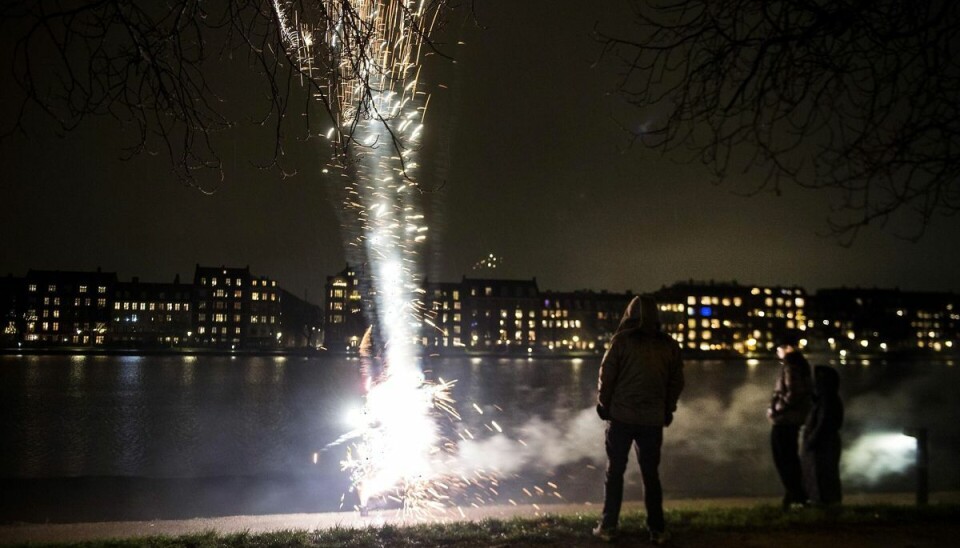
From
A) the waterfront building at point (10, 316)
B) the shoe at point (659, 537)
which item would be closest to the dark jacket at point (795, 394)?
the shoe at point (659, 537)

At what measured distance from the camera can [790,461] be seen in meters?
6.81

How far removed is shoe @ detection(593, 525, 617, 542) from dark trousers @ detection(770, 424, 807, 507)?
2425 mm

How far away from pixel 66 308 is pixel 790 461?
16033 cm

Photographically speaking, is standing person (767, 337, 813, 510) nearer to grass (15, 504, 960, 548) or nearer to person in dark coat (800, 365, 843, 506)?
person in dark coat (800, 365, 843, 506)

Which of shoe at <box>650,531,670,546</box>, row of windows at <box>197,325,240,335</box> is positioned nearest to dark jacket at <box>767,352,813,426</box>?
shoe at <box>650,531,670,546</box>

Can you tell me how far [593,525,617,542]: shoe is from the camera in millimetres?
5211

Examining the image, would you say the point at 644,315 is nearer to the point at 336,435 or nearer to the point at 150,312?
the point at 336,435

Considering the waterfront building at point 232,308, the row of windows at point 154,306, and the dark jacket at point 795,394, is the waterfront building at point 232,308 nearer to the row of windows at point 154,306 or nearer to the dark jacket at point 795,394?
the row of windows at point 154,306

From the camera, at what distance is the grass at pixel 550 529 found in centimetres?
509

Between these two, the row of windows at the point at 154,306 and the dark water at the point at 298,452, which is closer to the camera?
the dark water at the point at 298,452

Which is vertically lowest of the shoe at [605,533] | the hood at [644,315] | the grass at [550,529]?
the grass at [550,529]

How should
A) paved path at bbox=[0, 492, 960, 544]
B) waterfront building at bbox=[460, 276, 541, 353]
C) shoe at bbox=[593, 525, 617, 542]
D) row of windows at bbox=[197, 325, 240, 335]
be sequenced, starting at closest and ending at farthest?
shoe at bbox=[593, 525, 617, 542], paved path at bbox=[0, 492, 960, 544], waterfront building at bbox=[460, 276, 541, 353], row of windows at bbox=[197, 325, 240, 335]

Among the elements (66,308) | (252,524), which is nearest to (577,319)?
(66,308)

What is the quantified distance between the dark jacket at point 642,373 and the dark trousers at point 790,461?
6.91ft
